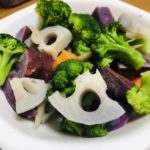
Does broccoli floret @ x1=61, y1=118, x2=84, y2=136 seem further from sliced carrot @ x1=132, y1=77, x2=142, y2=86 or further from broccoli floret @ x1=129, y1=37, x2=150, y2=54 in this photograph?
broccoli floret @ x1=129, y1=37, x2=150, y2=54

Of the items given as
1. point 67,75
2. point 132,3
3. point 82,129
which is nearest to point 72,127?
point 82,129

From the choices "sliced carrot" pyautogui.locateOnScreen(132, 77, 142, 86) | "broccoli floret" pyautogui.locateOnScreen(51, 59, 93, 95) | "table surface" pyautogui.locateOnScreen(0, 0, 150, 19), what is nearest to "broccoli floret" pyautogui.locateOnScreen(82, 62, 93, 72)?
"broccoli floret" pyautogui.locateOnScreen(51, 59, 93, 95)

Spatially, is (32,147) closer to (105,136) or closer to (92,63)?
(105,136)

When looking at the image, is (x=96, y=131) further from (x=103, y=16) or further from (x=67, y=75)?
(x=103, y=16)

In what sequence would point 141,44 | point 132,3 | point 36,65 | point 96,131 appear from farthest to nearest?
point 132,3 < point 141,44 < point 36,65 < point 96,131

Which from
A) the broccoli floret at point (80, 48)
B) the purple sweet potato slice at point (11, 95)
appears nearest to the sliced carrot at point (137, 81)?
the broccoli floret at point (80, 48)

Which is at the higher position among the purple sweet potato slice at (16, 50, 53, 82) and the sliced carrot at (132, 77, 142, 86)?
the purple sweet potato slice at (16, 50, 53, 82)

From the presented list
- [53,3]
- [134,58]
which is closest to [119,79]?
[134,58]
